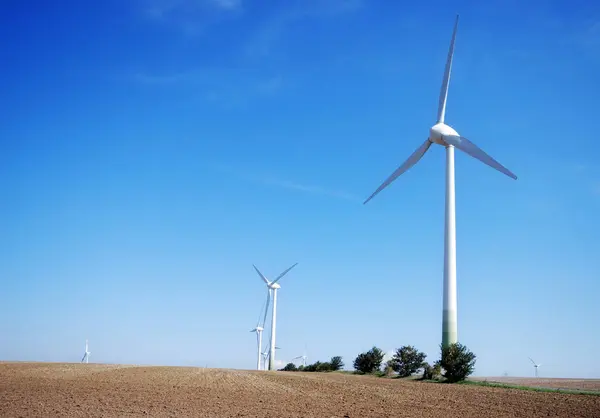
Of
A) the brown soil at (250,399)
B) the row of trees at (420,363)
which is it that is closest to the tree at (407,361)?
the row of trees at (420,363)

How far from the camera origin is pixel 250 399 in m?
30.4

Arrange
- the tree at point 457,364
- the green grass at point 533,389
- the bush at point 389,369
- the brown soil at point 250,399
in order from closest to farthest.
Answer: the brown soil at point 250,399 < the green grass at point 533,389 < the tree at point 457,364 < the bush at point 389,369

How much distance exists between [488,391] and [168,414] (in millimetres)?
21006

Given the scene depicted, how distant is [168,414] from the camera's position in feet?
79.6

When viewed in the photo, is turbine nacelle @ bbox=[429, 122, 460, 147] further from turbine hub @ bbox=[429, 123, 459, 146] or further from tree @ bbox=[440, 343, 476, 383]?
tree @ bbox=[440, 343, 476, 383]

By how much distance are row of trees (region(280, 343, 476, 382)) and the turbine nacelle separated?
2017 centimetres

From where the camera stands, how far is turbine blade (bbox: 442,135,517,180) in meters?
52.1

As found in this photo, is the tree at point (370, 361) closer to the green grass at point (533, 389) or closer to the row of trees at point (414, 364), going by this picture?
the row of trees at point (414, 364)

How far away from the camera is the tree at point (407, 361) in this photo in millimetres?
55500

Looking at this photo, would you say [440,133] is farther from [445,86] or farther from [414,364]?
[414,364]

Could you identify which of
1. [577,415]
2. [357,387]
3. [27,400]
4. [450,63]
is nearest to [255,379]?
[357,387]

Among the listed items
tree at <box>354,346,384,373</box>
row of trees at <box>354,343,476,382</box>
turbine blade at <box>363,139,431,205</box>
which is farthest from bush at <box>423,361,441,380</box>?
turbine blade at <box>363,139,431,205</box>

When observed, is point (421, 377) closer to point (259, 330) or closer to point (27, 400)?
point (27, 400)

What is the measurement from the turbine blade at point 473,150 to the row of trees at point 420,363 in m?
15.7
